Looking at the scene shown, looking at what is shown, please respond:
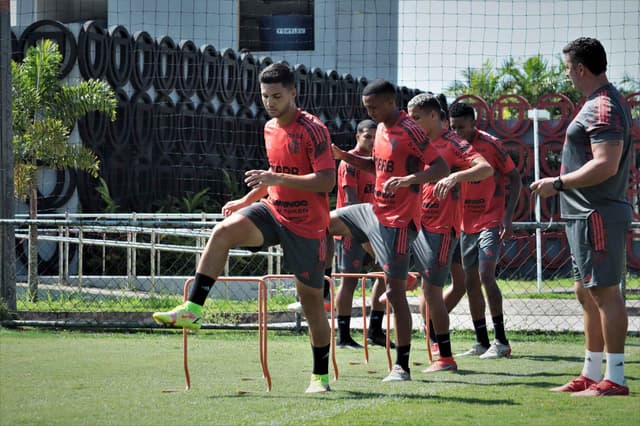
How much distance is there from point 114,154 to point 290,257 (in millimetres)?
19697

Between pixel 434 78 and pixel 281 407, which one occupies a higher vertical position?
pixel 434 78

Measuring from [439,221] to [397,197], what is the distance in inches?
42.5

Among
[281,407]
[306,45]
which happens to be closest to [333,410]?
[281,407]

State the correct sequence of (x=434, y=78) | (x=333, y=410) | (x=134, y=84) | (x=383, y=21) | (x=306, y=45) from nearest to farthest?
(x=333, y=410) → (x=434, y=78) → (x=134, y=84) → (x=383, y=21) → (x=306, y=45)

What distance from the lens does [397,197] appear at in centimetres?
802

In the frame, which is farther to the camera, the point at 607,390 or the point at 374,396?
→ the point at 374,396

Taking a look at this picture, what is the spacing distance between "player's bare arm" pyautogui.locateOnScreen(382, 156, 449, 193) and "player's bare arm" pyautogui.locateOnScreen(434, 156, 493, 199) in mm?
100

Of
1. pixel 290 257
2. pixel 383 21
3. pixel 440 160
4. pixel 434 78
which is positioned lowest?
pixel 290 257

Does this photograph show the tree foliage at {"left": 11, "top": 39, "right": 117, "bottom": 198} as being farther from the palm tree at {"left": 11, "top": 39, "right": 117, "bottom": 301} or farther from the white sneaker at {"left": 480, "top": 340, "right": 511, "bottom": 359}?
the white sneaker at {"left": 480, "top": 340, "right": 511, "bottom": 359}

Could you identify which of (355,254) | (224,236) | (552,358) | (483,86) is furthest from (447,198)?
(483,86)

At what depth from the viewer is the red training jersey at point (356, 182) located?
433 inches

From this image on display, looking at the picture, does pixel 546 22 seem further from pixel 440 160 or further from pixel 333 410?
pixel 333 410

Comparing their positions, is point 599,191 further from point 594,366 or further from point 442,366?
point 442,366

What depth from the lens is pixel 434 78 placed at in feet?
56.3
